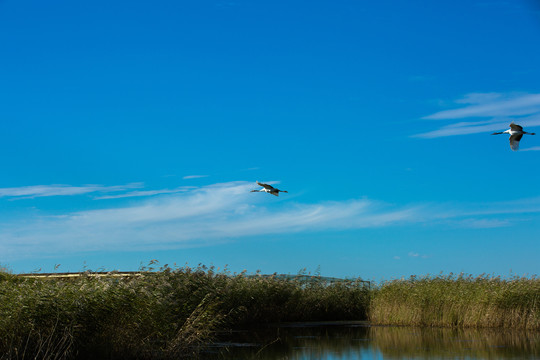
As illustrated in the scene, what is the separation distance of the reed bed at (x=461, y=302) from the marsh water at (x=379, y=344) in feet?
2.13

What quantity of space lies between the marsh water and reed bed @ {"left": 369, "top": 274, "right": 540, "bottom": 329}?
65cm

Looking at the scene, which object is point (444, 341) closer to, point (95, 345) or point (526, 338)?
point (526, 338)

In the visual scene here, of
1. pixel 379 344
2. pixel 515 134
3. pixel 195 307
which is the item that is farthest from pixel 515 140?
pixel 195 307

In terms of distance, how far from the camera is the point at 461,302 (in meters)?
18.9

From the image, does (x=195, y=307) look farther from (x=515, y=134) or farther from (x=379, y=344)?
(x=515, y=134)

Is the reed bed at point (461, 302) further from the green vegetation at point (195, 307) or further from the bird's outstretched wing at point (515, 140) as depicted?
the bird's outstretched wing at point (515, 140)

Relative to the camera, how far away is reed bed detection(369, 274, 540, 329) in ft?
58.7

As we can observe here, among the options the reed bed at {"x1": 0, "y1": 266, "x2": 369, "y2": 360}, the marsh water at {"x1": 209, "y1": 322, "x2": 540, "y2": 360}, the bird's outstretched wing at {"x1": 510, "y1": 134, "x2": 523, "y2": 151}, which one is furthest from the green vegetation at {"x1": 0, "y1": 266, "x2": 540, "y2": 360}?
the bird's outstretched wing at {"x1": 510, "y1": 134, "x2": 523, "y2": 151}

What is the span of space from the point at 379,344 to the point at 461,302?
5.00 m

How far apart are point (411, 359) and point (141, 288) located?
5.64m

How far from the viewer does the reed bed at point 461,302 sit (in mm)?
17906

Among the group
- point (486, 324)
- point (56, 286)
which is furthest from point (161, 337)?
point (486, 324)

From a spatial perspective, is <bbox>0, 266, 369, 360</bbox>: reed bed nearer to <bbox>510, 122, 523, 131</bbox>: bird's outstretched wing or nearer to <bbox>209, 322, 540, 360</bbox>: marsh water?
<bbox>209, 322, 540, 360</bbox>: marsh water

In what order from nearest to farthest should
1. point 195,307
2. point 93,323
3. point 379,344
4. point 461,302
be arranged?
1. point 93,323
2. point 379,344
3. point 195,307
4. point 461,302
